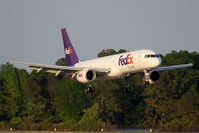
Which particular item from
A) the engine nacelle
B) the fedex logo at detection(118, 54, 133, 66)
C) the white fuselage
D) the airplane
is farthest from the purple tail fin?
the fedex logo at detection(118, 54, 133, 66)

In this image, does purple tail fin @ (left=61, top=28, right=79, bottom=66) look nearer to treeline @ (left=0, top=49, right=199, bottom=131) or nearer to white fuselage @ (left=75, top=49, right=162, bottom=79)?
treeline @ (left=0, top=49, right=199, bottom=131)

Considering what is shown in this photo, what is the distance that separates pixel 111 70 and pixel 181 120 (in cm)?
3302

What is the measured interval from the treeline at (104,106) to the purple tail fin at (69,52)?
973 centimetres

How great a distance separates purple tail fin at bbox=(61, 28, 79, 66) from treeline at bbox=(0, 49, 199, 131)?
9.73 m

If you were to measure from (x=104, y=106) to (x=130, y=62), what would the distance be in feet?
117

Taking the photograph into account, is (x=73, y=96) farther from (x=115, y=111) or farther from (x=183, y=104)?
(x=183, y=104)

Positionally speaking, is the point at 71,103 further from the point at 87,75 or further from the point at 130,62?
the point at 130,62

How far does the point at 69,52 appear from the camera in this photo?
6650 centimetres

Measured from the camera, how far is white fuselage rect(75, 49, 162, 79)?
49.0m

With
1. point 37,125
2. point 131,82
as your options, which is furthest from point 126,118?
point 131,82

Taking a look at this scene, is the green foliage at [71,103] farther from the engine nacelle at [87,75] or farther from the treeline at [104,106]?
the engine nacelle at [87,75]

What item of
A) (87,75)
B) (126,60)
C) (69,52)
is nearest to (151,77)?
(126,60)

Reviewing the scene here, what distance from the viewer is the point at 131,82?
212ft

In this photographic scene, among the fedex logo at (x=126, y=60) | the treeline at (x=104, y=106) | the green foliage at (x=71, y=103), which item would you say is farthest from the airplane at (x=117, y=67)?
the treeline at (x=104, y=106)
